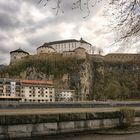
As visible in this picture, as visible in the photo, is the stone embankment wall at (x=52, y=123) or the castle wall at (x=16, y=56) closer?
the stone embankment wall at (x=52, y=123)

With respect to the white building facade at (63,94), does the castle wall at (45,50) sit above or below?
above

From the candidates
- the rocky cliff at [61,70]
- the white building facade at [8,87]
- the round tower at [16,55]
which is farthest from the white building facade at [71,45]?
the white building facade at [8,87]

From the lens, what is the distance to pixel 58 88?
16100 cm

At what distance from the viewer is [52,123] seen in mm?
11797

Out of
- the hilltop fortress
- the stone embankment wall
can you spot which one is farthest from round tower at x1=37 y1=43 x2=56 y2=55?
the stone embankment wall

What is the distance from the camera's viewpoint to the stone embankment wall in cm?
1080

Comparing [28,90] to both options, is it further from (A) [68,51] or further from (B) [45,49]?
(B) [45,49]

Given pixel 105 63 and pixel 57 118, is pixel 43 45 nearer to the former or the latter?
pixel 105 63

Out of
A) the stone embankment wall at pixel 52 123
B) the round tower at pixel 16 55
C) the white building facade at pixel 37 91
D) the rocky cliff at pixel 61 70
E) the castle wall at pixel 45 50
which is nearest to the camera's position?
the stone embankment wall at pixel 52 123

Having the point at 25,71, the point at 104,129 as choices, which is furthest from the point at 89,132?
the point at 25,71

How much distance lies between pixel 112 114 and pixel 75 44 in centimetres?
17958

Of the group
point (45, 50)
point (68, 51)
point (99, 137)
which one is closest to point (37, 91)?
point (68, 51)

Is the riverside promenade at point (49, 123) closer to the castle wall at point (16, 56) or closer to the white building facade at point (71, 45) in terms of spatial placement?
the castle wall at point (16, 56)

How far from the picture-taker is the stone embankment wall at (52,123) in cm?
1080
